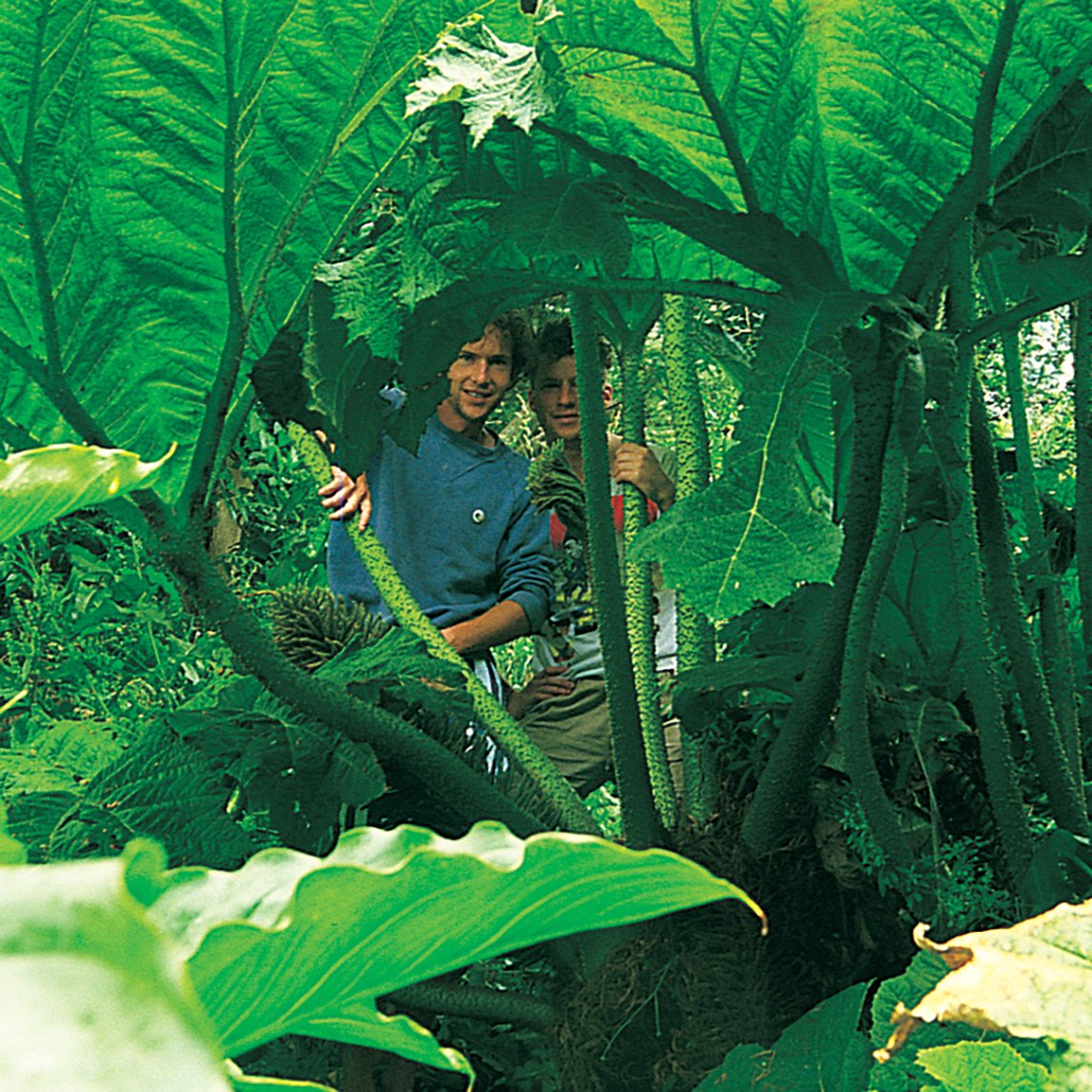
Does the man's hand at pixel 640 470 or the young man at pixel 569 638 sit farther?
the young man at pixel 569 638

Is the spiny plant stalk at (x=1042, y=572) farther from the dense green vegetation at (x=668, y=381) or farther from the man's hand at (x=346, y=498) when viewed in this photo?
the man's hand at (x=346, y=498)

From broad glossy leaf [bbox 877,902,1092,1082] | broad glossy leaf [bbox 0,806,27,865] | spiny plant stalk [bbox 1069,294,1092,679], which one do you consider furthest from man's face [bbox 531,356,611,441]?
broad glossy leaf [bbox 0,806,27,865]

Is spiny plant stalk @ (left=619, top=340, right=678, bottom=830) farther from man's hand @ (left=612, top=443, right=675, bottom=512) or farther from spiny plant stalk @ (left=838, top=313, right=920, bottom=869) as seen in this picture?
spiny plant stalk @ (left=838, top=313, right=920, bottom=869)

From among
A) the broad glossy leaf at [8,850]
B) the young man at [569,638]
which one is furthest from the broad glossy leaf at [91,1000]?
the young man at [569,638]

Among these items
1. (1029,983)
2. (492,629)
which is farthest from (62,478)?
(492,629)

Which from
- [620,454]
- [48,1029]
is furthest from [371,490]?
[48,1029]

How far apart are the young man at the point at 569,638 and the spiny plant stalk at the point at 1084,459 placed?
32 centimetres

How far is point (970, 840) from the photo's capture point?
28.5 inches

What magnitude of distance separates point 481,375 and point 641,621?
574 millimetres

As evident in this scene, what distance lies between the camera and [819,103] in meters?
0.68

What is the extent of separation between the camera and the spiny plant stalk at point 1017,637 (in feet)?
2.23

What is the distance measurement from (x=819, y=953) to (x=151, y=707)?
0.59m

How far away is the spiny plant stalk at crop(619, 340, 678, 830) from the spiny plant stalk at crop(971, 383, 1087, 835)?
225 millimetres

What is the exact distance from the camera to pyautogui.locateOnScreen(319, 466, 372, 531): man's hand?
37.7 inches
